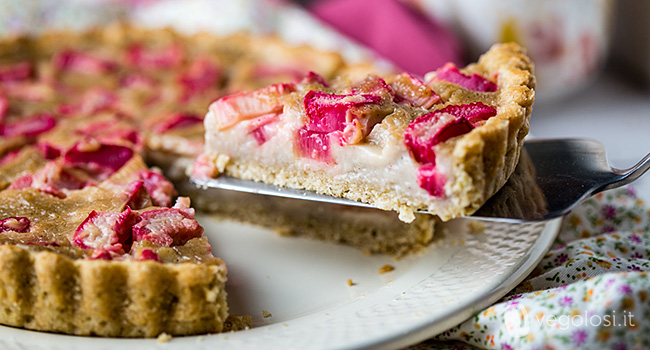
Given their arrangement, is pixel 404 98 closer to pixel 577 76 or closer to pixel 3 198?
pixel 3 198

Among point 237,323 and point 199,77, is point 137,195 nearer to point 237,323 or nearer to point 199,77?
point 237,323

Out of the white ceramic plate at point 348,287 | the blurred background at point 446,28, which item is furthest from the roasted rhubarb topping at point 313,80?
the blurred background at point 446,28

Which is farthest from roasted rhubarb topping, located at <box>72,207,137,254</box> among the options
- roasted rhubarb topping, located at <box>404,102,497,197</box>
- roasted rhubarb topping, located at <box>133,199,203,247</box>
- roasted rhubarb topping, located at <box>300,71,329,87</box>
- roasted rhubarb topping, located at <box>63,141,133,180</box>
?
roasted rhubarb topping, located at <box>404,102,497,197</box>

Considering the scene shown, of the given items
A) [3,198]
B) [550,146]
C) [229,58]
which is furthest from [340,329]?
[229,58]

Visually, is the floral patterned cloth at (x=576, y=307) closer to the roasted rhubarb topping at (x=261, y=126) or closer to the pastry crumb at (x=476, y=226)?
the pastry crumb at (x=476, y=226)

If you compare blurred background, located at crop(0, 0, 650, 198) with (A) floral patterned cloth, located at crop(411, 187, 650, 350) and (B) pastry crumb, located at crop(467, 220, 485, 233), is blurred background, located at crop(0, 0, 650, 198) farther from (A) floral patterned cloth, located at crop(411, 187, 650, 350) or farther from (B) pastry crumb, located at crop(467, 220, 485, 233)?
(A) floral patterned cloth, located at crop(411, 187, 650, 350)

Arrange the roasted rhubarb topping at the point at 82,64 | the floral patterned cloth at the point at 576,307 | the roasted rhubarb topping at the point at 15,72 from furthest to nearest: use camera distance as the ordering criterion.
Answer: the roasted rhubarb topping at the point at 82,64 → the roasted rhubarb topping at the point at 15,72 → the floral patterned cloth at the point at 576,307

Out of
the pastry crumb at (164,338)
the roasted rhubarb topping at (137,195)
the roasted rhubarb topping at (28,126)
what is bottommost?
the roasted rhubarb topping at (28,126)
